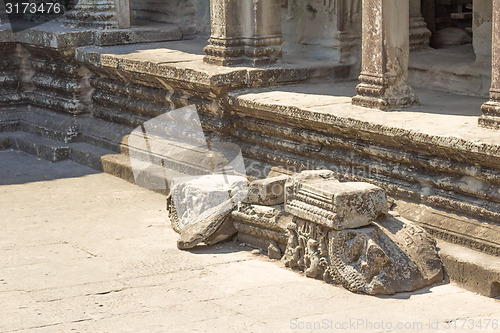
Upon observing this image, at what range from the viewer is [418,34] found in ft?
26.4

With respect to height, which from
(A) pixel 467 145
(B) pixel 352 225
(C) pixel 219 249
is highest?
(A) pixel 467 145

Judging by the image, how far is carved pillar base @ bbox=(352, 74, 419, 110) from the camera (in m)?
6.38

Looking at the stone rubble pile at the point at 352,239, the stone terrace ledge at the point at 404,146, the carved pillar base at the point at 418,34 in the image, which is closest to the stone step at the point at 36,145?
the stone terrace ledge at the point at 404,146

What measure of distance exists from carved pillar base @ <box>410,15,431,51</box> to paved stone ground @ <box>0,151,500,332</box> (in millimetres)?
2759

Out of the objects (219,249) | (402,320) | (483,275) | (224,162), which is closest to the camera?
(402,320)

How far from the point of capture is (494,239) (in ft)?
17.1

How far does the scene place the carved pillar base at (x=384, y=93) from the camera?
6383mm

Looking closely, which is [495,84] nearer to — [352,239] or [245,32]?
[352,239]

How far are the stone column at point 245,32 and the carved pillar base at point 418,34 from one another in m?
1.21

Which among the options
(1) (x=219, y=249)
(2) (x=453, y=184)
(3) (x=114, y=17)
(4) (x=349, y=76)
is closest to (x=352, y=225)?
(2) (x=453, y=184)

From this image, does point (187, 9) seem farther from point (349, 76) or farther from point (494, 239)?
point (494, 239)

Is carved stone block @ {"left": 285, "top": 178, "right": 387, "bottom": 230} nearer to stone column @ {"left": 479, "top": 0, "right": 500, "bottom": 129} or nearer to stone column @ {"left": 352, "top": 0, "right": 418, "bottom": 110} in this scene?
stone column @ {"left": 479, "top": 0, "right": 500, "bottom": 129}

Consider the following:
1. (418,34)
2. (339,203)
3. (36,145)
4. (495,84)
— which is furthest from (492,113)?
(36,145)

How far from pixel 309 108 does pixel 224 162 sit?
3.90ft
